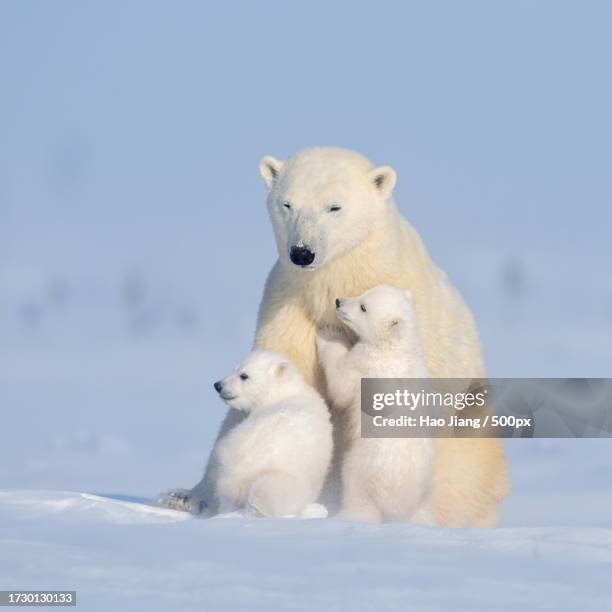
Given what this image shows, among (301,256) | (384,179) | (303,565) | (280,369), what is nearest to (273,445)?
(280,369)

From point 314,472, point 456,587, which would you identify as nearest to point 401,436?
point 314,472

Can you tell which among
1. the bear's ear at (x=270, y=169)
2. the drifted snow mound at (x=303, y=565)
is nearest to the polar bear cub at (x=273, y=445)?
the drifted snow mound at (x=303, y=565)

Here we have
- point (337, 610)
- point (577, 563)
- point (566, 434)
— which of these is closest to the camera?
point (337, 610)

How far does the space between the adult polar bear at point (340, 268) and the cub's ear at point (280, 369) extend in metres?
0.36

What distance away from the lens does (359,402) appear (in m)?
7.57

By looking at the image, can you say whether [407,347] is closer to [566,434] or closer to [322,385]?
[322,385]

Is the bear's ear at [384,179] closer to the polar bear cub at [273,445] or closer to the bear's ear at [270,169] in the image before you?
the bear's ear at [270,169]

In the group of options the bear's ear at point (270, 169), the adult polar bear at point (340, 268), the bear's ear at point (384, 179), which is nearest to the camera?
the adult polar bear at point (340, 268)

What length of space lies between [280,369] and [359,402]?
1.56 feet

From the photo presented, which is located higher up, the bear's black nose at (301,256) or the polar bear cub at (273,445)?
the bear's black nose at (301,256)

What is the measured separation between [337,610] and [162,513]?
292 cm

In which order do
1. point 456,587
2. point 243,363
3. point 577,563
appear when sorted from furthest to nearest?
point 243,363, point 577,563, point 456,587

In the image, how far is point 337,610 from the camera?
15.4 ft

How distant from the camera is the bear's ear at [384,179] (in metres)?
7.95
